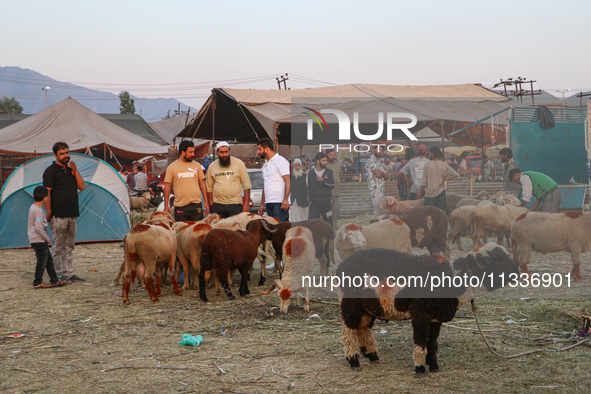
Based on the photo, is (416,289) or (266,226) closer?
(416,289)

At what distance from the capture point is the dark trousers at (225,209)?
827 cm

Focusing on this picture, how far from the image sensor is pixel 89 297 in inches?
285

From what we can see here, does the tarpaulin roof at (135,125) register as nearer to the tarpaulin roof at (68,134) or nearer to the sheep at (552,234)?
the tarpaulin roof at (68,134)

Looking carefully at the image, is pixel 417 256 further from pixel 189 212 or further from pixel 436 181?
pixel 189 212

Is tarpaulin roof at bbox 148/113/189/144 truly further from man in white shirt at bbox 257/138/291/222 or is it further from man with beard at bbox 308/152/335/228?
man with beard at bbox 308/152/335/228

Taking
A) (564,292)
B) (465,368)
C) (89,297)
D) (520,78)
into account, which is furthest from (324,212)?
(89,297)

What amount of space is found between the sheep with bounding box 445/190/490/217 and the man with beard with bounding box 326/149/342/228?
0.92 meters

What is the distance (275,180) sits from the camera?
789cm

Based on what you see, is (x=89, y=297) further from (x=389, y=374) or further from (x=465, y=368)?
(x=465, y=368)

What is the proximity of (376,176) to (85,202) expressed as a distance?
992cm

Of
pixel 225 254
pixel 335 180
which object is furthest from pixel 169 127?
pixel 335 180

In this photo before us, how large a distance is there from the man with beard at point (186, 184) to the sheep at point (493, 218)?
4.68 m

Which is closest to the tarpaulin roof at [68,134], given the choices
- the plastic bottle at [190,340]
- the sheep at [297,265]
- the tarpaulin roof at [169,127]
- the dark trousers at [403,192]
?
the tarpaulin roof at [169,127]

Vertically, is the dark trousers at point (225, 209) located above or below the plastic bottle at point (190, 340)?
above
